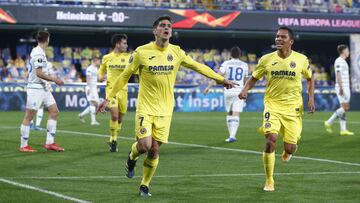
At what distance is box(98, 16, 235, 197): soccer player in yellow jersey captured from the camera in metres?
11.4

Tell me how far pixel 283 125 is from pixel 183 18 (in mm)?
32434

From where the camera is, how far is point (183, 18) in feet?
147

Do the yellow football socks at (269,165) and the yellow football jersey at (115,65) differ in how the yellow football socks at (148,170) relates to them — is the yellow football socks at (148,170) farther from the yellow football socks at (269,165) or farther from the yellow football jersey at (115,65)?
the yellow football jersey at (115,65)

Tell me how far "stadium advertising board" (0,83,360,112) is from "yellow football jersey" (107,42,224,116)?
27.5 m

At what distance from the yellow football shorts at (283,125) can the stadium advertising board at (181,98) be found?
26578 millimetres

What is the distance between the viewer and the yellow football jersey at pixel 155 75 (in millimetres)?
11516

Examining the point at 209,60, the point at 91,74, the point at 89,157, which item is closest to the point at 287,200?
the point at 89,157

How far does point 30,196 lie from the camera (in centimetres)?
1118

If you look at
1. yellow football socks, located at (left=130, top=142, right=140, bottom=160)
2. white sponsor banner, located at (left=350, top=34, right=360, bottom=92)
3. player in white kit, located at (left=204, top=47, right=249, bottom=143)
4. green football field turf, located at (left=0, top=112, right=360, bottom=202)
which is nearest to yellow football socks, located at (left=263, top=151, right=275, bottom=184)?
green football field turf, located at (left=0, top=112, right=360, bottom=202)

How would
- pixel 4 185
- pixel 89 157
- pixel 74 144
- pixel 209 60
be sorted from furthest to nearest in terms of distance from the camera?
pixel 209 60 < pixel 74 144 < pixel 89 157 < pixel 4 185

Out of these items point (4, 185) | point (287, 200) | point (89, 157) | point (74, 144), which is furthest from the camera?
point (74, 144)

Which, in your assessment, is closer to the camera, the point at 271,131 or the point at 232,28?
the point at 271,131

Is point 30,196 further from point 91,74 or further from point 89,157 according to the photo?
point 91,74

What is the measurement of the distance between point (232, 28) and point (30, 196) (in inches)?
1407
